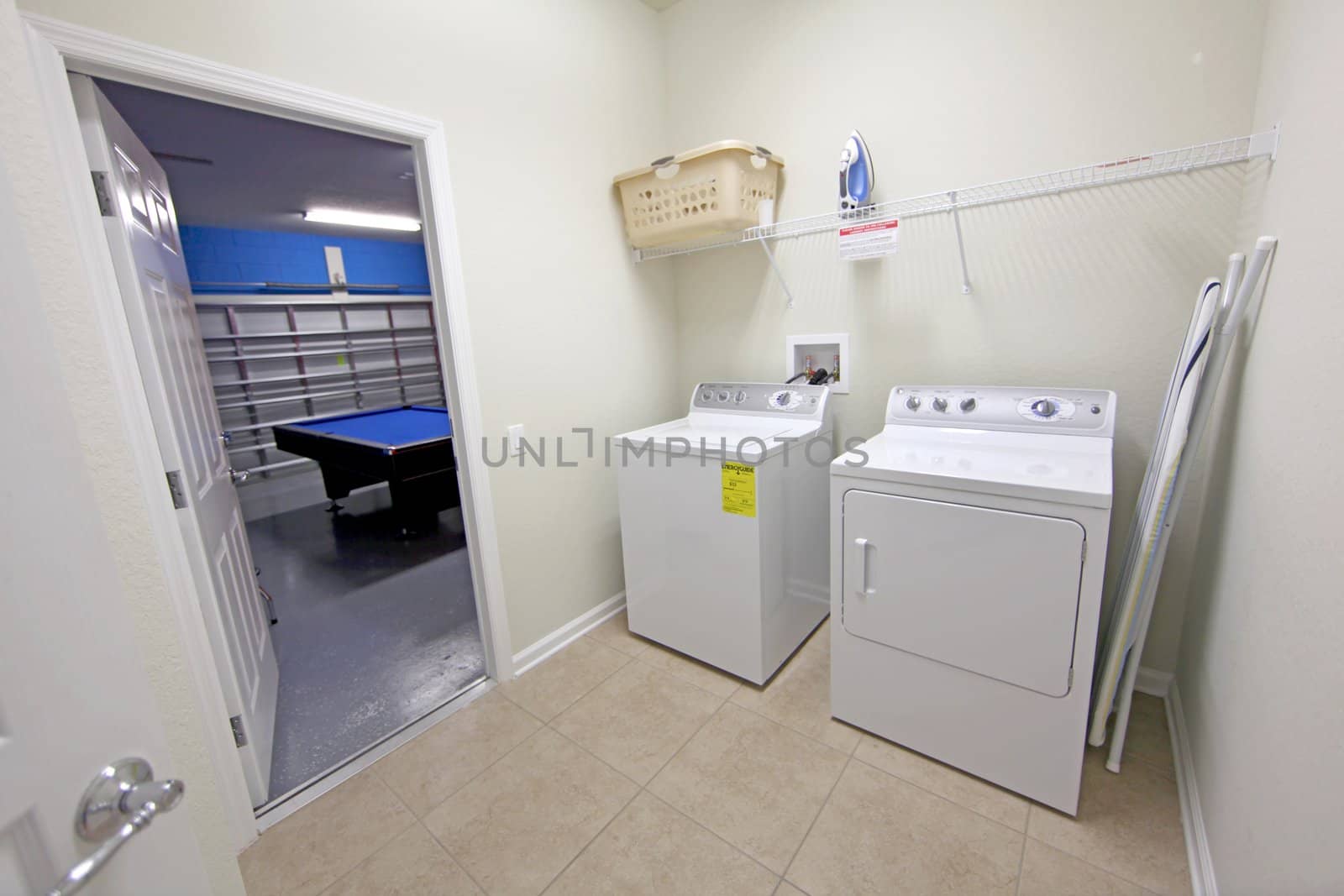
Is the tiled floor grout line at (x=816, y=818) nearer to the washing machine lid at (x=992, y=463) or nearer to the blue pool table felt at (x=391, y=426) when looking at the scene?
the washing machine lid at (x=992, y=463)

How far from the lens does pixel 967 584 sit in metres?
1.44

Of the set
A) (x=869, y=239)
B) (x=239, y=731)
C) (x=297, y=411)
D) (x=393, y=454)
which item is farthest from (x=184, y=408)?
(x=297, y=411)

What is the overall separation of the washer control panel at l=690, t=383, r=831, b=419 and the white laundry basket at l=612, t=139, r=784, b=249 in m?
0.67

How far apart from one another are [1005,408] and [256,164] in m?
4.63

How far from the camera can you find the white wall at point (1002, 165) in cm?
152

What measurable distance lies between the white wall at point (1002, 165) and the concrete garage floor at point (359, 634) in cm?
201

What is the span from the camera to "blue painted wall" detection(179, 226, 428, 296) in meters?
5.37

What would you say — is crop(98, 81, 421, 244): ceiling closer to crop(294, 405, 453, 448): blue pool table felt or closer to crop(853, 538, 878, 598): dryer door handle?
crop(294, 405, 453, 448): blue pool table felt

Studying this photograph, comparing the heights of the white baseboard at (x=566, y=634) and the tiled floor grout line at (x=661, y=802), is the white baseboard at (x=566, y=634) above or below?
above

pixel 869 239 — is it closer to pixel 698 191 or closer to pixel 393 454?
pixel 698 191

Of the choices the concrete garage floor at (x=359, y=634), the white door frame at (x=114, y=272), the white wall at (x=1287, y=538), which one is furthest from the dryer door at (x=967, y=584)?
the concrete garage floor at (x=359, y=634)

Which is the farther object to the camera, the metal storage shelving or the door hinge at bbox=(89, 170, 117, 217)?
the metal storage shelving

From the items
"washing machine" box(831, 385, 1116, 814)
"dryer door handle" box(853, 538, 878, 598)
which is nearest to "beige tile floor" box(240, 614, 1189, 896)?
"washing machine" box(831, 385, 1116, 814)

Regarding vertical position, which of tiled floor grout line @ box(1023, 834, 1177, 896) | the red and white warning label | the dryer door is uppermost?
the red and white warning label
